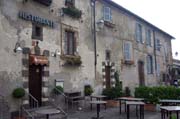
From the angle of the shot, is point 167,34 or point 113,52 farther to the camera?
point 167,34

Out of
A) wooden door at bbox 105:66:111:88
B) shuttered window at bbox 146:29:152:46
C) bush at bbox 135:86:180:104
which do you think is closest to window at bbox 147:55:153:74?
shuttered window at bbox 146:29:152:46

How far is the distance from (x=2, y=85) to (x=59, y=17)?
15.7 ft

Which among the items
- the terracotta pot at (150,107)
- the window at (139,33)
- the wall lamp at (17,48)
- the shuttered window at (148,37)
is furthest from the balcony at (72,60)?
the shuttered window at (148,37)

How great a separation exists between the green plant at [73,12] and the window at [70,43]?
0.99 metres

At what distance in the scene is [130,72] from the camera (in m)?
19.6

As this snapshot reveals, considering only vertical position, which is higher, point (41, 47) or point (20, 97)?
point (41, 47)

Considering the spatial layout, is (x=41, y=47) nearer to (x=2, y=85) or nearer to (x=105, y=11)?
(x=2, y=85)

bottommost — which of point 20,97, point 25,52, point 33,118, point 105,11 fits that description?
point 33,118

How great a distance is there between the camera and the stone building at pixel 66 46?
1058cm

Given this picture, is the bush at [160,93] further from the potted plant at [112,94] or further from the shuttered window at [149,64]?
the shuttered window at [149,64]

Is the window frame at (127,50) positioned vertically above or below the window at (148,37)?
below

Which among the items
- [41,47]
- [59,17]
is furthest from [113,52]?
[41,47]

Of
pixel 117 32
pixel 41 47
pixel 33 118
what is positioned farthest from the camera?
pixel 117 32

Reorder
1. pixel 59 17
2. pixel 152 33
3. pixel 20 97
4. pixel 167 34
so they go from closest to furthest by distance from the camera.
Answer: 1. pixel 20 97
2. pixel 59 17
3. pixel 152 33
4. pixel 167 34
